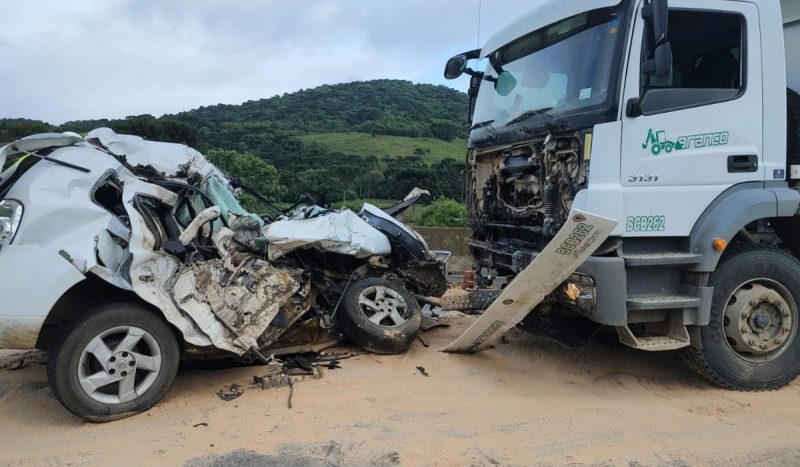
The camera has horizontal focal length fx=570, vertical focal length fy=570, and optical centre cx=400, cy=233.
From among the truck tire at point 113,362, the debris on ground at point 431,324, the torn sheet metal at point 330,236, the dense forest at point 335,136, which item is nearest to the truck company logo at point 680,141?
the torn sheet metal at point 330,236

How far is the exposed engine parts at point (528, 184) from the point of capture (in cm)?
437

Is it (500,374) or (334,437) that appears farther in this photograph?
(500,374)

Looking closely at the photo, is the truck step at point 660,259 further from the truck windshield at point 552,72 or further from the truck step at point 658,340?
the truck windshield at point 552,72

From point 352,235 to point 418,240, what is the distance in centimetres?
85

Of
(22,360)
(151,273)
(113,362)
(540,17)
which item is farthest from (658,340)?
(22,360)

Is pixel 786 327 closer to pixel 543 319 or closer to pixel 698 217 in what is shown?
pixel 698 217

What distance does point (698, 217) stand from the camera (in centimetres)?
430

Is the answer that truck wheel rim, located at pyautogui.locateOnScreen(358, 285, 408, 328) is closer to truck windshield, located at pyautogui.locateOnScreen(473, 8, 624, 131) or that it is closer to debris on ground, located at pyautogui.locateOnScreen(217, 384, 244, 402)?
debris on ground, located at pyautogui.locateOnScreen(217, 384, 244, 402)

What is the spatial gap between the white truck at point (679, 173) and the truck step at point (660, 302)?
0.01 meters

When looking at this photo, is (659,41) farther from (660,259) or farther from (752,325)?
(752,325)

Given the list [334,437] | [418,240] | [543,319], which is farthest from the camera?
[418,240]

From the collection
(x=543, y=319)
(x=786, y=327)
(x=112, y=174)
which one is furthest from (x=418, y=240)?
(x=786, y=327)

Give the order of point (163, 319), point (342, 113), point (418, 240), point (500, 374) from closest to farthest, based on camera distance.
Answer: point (163, 319), point (500, 374), point (418, 240), point (342, 113)

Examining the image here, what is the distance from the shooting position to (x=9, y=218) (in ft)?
12.4
